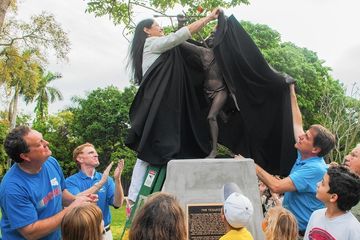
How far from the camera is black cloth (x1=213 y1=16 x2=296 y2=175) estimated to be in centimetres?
603

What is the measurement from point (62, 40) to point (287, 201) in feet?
50.3

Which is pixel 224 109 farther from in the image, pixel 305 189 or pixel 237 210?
pixel 237 210

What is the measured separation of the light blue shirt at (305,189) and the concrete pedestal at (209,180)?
400mm

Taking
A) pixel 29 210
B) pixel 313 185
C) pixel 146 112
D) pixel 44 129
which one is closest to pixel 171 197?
pixel 29 210

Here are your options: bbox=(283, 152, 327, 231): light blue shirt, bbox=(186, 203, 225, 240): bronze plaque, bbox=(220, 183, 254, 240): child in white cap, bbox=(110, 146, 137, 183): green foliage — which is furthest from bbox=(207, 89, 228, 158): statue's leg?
bbox=(110, 146, 137, 183): green foliage

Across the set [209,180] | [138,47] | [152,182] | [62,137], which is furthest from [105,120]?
[209,180]

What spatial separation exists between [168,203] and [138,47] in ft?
11.5

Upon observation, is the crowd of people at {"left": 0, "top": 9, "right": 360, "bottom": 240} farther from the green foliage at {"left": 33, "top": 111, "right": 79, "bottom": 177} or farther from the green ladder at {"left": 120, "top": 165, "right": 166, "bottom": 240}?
the green foliage at {"left": 33, "top": 111, "right": 79, "bottom": 177}

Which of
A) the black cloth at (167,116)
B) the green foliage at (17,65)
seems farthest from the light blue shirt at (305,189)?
the green foliage at (17,65)

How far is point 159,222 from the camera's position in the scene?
2877 millimetres

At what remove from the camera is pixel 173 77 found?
5.93 m

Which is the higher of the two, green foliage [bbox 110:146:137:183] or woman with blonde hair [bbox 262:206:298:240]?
green foliage [bbox 110:146:137:183]

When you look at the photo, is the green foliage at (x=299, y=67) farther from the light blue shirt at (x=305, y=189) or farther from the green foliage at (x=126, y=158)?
the light blue shirt at (x=305, y=189)

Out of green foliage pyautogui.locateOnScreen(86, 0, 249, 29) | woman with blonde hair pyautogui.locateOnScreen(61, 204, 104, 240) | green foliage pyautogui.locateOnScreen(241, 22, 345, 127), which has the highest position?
green foliage pyautogui.locateOnScreen(241, 22, 345, 127)
